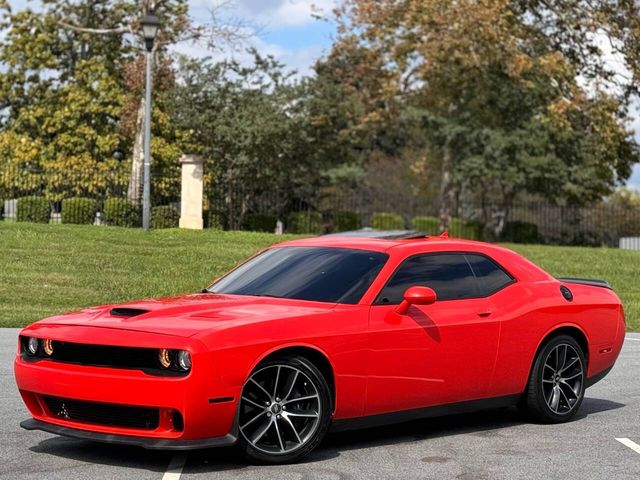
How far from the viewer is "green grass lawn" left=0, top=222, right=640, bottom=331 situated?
22578mm

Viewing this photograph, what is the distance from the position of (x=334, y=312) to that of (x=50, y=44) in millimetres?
53486

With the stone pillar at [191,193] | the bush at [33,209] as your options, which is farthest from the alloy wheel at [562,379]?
the bush at [33,209]

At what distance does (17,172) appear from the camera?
35.1 m

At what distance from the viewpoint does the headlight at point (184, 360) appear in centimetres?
732

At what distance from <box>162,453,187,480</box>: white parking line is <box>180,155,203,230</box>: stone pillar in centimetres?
2526

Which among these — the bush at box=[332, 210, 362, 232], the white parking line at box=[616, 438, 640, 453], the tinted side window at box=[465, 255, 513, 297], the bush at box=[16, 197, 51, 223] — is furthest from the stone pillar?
the white parking line at box=[616, 438, 640, 453]

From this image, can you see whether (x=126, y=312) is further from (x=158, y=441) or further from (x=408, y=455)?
(x=408, y=455)

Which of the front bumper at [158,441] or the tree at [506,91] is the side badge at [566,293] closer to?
the front bumper at [158,441]

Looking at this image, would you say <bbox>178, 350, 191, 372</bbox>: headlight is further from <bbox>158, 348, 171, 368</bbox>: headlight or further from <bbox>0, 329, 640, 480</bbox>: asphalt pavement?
<bbox>0, 329, 640, 480</bbox>: asphalt pavement

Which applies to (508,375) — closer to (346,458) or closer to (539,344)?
(539,344)

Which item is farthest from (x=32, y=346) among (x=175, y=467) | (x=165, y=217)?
(x=165, y=217)

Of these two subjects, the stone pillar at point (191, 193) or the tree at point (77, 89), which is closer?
the stone pillar at point (191, 193)

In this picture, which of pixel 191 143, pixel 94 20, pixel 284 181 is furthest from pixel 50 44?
pixel 284 181

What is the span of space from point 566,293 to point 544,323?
0.50 metres
